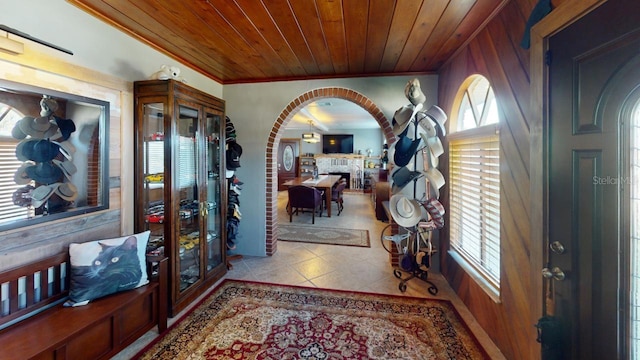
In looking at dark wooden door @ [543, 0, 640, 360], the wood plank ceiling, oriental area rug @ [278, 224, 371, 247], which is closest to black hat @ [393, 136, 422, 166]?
the wood plank ceiling

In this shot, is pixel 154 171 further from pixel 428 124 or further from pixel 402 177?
pixel 428 124

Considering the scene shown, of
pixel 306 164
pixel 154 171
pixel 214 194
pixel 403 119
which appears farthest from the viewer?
pixel 306 164

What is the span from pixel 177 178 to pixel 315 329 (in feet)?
5.62

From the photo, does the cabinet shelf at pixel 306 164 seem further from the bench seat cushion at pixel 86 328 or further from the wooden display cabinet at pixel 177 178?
the bench seat cushion at pixel 86 328

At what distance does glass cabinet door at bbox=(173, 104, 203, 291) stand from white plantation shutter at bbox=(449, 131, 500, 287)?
101 inches

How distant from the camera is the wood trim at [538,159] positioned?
1303mm

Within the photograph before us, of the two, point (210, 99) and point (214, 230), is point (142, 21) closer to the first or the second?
point (210, 99)

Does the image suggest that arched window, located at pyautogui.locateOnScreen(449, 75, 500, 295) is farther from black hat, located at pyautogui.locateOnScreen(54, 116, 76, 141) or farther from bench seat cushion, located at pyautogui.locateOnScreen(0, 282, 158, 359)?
black hat, located at pyautogui.locateOnScreen(54, 116, 76, 141)

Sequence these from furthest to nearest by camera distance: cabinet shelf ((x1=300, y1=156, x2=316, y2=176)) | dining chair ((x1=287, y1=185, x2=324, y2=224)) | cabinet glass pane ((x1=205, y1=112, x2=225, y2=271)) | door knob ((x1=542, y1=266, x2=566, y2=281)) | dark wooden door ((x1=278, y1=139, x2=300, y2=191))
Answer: cabinet shelf ((x1=300, y1=156, x2=316, y2=176))
dark wooden door ((x1=278, y1=139, x2=300, y2=191))
dining chair ((x1=287, y1=185, x2=324, y2=224))
cabinet glass pane ((x1=205, y1=112, x2=225, y2=271))
door knob ((x1=542, y1=266, x2=566, y2=281))

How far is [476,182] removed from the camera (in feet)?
7.22

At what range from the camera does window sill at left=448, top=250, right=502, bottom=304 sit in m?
1.85

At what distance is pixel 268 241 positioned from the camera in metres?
3.45

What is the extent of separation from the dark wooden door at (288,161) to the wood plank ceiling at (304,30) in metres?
7.10

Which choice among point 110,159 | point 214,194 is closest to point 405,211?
point 214,194
